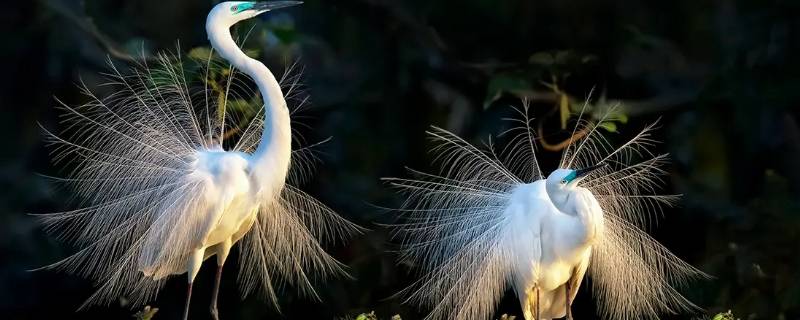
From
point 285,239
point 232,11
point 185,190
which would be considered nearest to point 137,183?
point 185,190

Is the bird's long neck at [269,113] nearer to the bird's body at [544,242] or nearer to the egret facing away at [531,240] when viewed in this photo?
the egret facing away at [531,240]

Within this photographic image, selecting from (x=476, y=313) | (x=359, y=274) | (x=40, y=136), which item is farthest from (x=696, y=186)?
(x=40, y=136)

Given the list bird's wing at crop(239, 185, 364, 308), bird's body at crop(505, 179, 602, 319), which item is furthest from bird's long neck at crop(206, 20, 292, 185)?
bird's body at crop(505, 179, 602, 319)

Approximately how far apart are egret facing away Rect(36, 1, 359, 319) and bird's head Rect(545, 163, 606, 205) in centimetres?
64

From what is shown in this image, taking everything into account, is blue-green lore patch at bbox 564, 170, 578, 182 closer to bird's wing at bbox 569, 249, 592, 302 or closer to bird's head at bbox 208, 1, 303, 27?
bird's wing at bbox 569, 249, 592, 302

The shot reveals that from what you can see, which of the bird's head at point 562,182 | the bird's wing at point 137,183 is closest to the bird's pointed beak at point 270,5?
the bird's wing at point 137,183

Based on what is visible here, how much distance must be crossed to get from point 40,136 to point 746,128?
264cm

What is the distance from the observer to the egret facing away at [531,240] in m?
3.63

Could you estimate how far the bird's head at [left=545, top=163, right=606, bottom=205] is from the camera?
3.39 m

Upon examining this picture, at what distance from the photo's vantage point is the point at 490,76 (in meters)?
5.18

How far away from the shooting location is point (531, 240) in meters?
3.64

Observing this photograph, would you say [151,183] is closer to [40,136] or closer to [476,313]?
[476,313]

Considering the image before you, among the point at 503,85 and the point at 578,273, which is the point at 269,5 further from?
the point at 503,85

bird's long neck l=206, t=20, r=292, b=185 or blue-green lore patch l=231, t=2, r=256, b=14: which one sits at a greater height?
blue-green lore patch l=231, t=2, r=256, b=14
